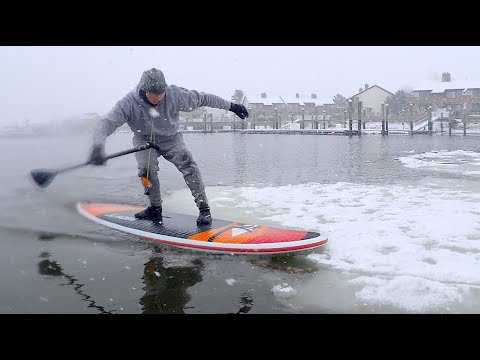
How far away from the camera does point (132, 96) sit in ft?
16.5

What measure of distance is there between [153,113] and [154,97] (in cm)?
28

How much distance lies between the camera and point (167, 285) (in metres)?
3.42

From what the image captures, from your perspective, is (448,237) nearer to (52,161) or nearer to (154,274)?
(154,274)

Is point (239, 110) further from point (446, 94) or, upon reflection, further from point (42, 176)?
point (446, 94)

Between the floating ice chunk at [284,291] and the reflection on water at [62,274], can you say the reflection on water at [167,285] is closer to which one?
the reflection on water at [62,274]

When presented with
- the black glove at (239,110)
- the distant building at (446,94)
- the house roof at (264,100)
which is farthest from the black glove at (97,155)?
the house roof at (264,100)

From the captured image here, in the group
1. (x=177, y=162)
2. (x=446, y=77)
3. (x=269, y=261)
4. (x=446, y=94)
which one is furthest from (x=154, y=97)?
(x=446, y=77)

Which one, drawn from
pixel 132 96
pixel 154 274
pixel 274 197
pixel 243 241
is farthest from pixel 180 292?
pixel 274 197

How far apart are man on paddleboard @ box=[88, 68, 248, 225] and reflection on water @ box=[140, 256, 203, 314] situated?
1180 millimetres

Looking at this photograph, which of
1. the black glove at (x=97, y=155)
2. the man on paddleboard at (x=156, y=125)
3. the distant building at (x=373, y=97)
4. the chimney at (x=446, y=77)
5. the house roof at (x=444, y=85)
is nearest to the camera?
the black glove at (x=97, y=155)

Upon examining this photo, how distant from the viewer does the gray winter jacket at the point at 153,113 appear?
4922 mm

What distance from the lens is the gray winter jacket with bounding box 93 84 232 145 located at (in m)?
4.92

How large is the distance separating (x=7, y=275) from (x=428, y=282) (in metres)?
3.61

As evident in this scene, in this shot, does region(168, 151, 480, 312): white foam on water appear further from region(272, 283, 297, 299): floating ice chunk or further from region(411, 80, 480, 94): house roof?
region(411, 80, 480, 94): house roof
